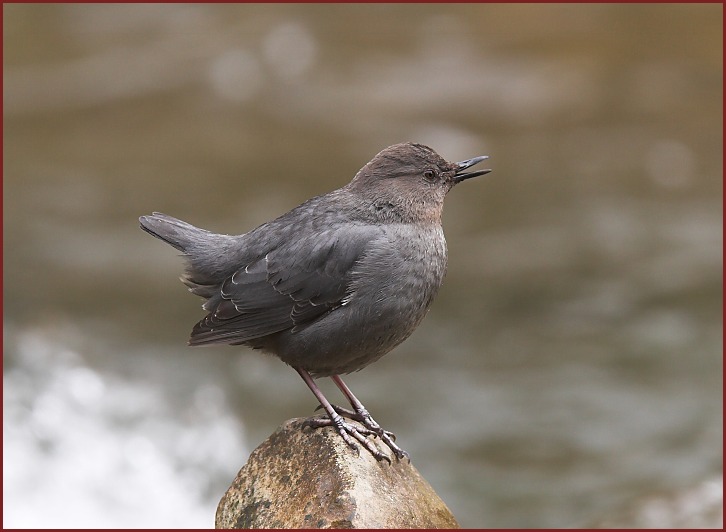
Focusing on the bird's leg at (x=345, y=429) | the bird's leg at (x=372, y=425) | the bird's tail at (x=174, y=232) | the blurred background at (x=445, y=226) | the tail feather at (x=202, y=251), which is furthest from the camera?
the blurred background at (x=445, y=226)

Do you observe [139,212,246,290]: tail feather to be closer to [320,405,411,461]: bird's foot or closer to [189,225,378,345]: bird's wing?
[189,225,378,345]: bird's wing

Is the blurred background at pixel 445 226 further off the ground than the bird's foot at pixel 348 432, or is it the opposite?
the blurred background at pixel 445 226

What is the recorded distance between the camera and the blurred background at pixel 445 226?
775 cm

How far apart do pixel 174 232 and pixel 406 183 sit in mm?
1136

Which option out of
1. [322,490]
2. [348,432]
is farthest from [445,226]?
[322,490]

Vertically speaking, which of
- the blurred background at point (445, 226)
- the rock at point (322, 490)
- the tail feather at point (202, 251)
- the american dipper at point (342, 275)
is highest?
the blurred background at point (445, 226)

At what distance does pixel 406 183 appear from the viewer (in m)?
4.45

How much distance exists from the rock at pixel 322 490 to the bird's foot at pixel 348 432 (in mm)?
23

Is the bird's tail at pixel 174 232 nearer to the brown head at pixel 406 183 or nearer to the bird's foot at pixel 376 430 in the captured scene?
the brown head at pixel 406 183

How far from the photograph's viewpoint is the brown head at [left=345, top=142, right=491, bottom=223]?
4.39 m

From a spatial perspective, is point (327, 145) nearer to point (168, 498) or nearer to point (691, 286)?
point (691, 286)

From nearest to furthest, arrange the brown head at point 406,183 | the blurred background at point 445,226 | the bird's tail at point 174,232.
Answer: the brown head at point 406,183, the bird's tail at point 174,232, the blurred background at point 445,226

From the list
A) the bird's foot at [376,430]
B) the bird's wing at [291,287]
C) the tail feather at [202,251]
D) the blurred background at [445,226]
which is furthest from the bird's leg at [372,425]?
the blurred background at [445,226]

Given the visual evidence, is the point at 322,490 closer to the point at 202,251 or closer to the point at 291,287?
the point at 291,287
